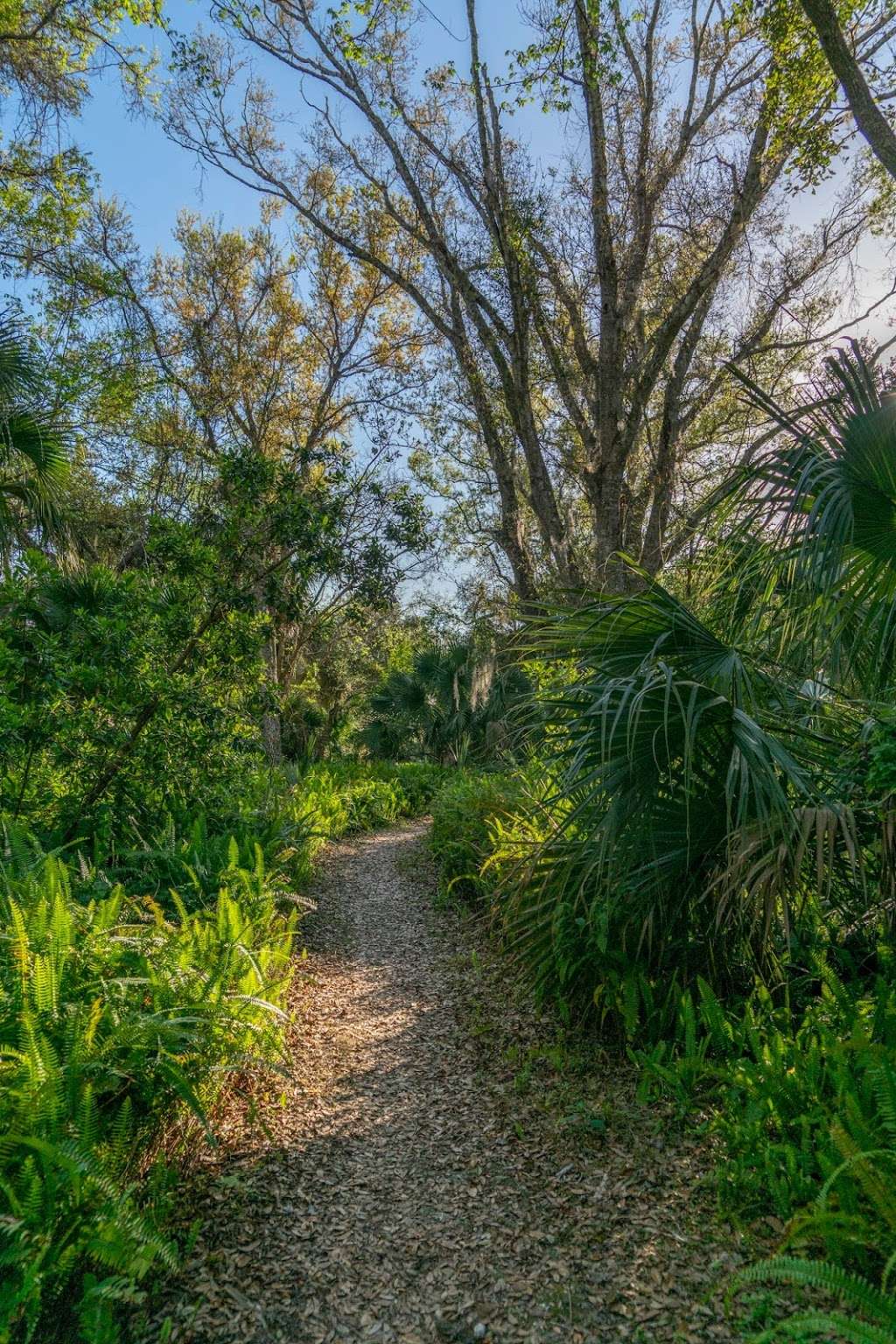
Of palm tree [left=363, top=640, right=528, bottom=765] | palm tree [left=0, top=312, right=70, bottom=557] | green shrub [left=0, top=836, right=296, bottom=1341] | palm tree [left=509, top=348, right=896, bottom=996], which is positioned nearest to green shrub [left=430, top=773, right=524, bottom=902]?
palm tree [left=509, top=348, right=896, bottom=996]

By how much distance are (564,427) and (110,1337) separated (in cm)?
1411

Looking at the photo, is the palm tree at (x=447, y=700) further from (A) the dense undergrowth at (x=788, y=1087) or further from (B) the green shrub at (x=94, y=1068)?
(B) the green shrub at (x=94, y=1068)

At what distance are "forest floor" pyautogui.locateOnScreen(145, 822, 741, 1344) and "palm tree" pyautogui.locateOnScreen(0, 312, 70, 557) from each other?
17.8ft

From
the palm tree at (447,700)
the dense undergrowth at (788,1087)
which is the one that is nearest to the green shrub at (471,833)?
the dense undergrowth at (788,1087)

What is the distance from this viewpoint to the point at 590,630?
3.30 m

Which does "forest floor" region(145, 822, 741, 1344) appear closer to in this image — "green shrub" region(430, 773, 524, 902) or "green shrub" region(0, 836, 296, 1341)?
"green shrub" region(0, 836, 296, 1341)

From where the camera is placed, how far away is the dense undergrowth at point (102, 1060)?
6.41ft

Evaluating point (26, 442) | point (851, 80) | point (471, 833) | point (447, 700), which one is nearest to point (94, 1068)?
point (471, 833)

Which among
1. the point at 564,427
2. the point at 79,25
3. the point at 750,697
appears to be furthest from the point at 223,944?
the point at 564,427

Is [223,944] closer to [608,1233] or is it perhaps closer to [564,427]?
[608,1233]

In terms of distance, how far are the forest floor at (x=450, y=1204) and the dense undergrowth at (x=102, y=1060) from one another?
24cm

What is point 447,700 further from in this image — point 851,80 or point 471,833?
point 851,80

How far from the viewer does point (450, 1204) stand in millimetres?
2652

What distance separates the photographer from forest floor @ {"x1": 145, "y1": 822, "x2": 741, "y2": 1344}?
6.91 ft
